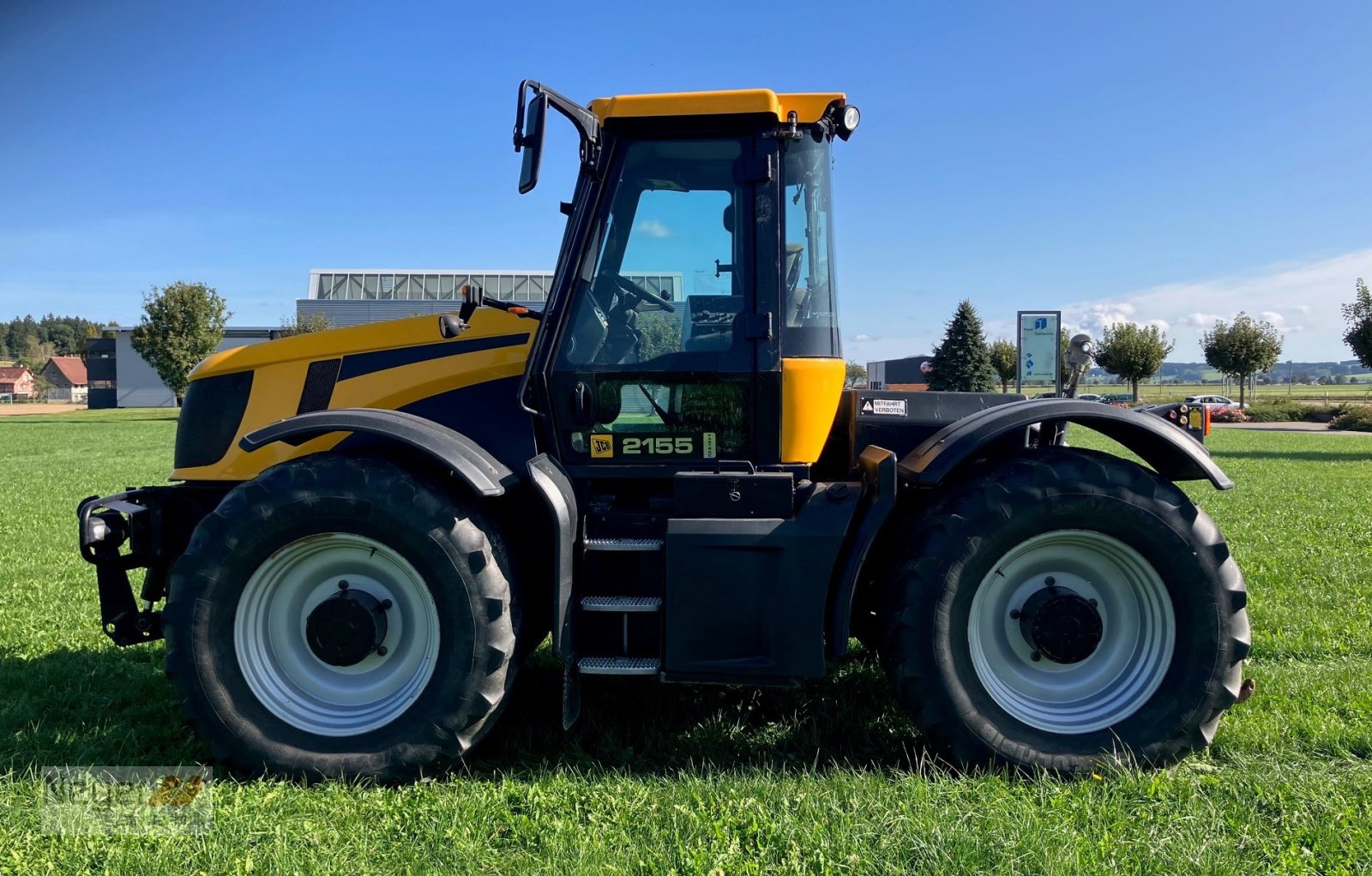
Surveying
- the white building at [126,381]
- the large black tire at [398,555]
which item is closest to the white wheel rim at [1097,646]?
the large black tire at [398,555]

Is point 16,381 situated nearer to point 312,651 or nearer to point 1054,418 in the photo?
point 312,651

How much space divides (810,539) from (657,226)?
1484mm

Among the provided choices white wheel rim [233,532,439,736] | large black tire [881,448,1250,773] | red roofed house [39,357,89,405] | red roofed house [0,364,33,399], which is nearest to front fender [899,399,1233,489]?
large black tire [881,448,1250,773]

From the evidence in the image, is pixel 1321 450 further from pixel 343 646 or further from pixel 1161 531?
pixel 343 646

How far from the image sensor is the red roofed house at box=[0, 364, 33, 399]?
318 ft

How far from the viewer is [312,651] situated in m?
3.56

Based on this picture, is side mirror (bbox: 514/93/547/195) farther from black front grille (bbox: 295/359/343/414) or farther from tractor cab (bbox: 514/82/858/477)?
black front grille (bbox: 295/359/343/414)

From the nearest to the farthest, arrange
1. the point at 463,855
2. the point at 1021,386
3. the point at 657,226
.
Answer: the point at 463,855 < the point at 657,226 < the point at 1021,386

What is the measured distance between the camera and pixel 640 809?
3.11 meters

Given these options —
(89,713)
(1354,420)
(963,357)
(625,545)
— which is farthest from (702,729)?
(1354,420)

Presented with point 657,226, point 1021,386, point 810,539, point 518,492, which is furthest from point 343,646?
point 1021,386

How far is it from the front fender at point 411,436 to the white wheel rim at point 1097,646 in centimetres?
204

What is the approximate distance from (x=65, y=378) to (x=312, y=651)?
401 feet

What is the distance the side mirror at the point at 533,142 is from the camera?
122 inches
